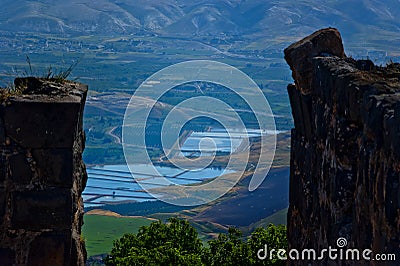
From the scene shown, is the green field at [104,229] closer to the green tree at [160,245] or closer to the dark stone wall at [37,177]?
the green tree at [160,245]

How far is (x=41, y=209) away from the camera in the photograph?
24.8ft

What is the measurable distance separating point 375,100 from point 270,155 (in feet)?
153

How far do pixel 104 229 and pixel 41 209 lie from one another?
27.1 meters

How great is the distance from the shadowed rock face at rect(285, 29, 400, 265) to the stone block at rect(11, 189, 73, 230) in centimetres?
245

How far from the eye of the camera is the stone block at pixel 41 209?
7.52 metres

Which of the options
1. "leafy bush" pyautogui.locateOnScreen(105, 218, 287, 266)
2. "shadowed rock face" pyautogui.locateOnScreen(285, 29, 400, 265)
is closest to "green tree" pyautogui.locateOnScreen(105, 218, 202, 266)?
"leafy bush" pyautogui.locateOnScreen(105, 218, 287, 266)

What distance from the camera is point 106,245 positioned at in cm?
2950

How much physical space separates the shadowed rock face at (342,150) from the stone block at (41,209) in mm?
2449
